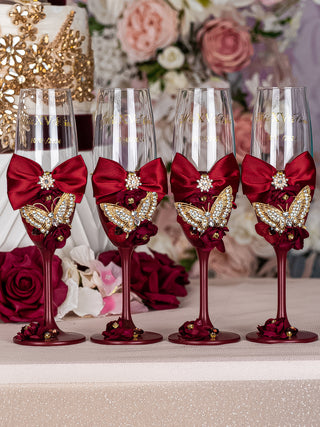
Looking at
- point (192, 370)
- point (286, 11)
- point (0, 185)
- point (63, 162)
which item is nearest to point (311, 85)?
point (286, 11)

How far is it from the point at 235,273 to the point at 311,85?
0.47 m

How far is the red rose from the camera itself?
47.6 inches

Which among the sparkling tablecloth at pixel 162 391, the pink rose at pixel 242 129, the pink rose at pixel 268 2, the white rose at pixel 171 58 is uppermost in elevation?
the pink rose at pixel 268 2

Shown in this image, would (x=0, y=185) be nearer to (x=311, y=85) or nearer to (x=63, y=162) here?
(x=63, y=162)

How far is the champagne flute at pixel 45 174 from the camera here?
40.7 inches

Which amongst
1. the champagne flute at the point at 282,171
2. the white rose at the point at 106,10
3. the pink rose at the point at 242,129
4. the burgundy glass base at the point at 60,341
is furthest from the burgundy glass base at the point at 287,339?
the white rose at the point at 106,10

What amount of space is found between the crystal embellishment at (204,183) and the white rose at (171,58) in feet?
3.35

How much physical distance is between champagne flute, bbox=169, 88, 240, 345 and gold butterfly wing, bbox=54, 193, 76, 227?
5.1 inches

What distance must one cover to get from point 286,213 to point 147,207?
170mm

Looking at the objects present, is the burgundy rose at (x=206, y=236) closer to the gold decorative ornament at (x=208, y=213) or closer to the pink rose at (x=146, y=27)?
the gold decorative ornament at (x=208, y=213)

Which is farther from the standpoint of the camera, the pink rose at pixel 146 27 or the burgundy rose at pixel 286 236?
the pink rose at pixel 146 27

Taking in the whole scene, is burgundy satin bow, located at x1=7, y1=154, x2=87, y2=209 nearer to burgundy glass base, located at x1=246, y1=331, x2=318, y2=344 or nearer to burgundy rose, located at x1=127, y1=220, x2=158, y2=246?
burgundy rose, located at x1=127, y1=220, x2=158, y2=246

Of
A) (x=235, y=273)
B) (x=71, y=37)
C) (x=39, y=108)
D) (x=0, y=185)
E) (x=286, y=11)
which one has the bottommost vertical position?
(x=235, y=273)

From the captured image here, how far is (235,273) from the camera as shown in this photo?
202 cm
